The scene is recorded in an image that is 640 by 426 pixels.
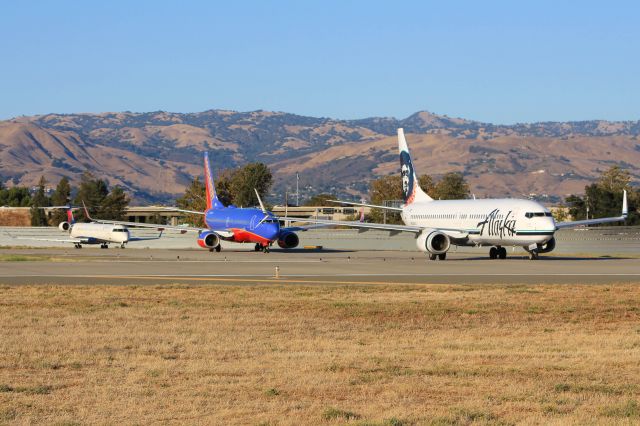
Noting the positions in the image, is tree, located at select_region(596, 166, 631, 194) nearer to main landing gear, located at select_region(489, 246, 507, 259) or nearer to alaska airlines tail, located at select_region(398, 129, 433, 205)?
alaska airlines tail, located at select_region(398, 129, 433, 205)

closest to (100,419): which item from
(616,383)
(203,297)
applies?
(616,383)

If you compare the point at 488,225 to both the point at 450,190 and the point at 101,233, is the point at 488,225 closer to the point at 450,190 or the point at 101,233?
the point at 101,233

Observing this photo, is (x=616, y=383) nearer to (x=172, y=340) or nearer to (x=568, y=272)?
(x=172, y=340)

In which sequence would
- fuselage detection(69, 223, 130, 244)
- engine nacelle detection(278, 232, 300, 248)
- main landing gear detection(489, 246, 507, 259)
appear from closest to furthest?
main landing gear detection(489, 246, 507, 259) < engine nacelle detection(278, 232, 300, 248) < fuselage detection(69, 223, 130, 244)

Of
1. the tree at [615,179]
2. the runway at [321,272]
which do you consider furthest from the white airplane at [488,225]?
the tree at [615,179]

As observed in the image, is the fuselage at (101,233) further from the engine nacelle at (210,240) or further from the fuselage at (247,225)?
the engine nacelle at (210,240)

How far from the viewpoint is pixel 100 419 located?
516 inches

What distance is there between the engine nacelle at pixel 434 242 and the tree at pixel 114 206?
124m

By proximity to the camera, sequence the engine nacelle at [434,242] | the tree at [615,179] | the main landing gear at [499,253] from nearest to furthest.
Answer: the engine nacelle at [434,242] → the main landing gear at [499,253] → the tree at [615,179]

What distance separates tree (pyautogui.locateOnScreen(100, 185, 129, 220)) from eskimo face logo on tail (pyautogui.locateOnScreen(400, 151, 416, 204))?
112264 mm

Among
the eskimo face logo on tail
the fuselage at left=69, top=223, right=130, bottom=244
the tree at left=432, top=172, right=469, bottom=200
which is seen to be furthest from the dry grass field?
the tree at left=432, top=172, right=469, bottom=200

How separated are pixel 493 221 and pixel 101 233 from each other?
136 ft

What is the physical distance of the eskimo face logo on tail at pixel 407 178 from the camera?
7156cm

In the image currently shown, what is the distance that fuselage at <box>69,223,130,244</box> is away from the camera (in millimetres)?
89438
